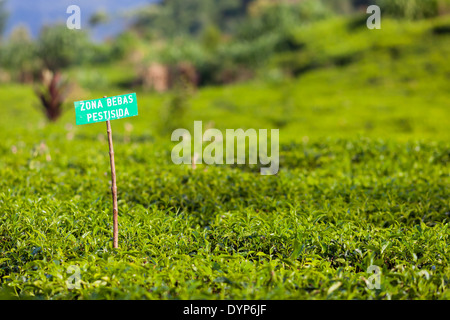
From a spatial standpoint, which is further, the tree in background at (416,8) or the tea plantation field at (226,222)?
the tree in background at (416,8)

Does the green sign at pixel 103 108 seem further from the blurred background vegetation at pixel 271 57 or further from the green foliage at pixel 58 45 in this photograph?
the green foliage at pixel 58 45

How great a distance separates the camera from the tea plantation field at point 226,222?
181 inches

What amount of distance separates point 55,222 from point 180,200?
2493mm

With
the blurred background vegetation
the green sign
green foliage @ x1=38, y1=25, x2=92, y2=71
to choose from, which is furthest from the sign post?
green foliage @ x1=38, y1=25, x2=92, y2=71

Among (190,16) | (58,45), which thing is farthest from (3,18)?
(190,16)

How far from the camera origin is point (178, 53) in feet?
196

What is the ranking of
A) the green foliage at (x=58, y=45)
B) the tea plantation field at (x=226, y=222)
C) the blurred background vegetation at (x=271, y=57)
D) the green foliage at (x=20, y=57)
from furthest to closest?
the green foliage at (x=58, y=45), the green foliage at (x=20, y=57), the blurred background vegetation at (x=271, y=57), the tea plantation field at (x=226, y=222)

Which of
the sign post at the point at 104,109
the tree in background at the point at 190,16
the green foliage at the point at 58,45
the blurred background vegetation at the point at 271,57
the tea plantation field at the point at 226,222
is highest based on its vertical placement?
the tree in background at the point at 190,16

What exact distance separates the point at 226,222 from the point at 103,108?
2.47 meters

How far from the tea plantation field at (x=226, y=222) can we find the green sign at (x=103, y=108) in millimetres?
1668

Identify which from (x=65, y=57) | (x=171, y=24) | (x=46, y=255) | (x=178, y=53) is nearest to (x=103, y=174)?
(x=46, y=255)

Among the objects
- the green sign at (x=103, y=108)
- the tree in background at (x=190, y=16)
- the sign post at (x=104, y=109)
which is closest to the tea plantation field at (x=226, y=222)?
the sign post at (x=104, y=109)

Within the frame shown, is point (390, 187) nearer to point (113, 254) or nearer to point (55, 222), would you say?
point (113, 254)

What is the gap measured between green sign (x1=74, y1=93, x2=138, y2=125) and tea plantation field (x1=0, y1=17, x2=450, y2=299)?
167cm
